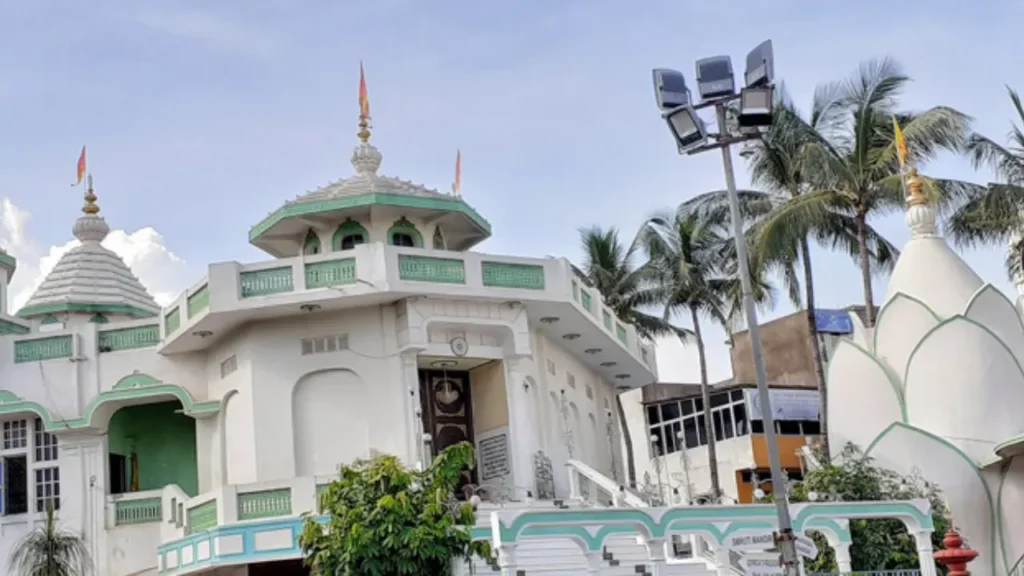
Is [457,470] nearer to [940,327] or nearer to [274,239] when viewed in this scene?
[274,239]

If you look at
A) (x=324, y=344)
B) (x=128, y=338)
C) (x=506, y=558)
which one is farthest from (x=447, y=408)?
(x=506, y=558)

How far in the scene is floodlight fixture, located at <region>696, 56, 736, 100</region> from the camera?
14117mm

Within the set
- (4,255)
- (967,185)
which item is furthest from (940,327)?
(4,255)

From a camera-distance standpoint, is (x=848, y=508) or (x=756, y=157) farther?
(x=756, y=157)

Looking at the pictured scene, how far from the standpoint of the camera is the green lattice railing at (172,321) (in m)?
24.4

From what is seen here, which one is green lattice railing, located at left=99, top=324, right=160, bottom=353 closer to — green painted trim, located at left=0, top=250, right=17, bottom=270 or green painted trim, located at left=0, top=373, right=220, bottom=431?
green painted trim, located at left=0, top=373, right=220, bottom=431

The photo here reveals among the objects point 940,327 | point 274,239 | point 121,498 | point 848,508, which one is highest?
point 274,239

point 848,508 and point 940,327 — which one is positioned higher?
point 940,327

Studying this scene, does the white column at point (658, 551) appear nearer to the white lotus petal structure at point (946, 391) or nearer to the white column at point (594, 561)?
the white column at point (594, 561)

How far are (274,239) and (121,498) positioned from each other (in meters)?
5.73

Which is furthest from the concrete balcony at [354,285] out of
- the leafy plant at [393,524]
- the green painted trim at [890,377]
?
the green painted trim at [890,377]

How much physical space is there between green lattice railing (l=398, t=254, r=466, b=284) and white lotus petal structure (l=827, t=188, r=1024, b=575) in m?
8.40

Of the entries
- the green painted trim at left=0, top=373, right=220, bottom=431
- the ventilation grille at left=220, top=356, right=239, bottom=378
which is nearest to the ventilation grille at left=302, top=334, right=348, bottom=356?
the ventilation grille at left=220, top=356, right=239, bottom=378

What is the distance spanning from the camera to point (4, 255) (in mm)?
28922
